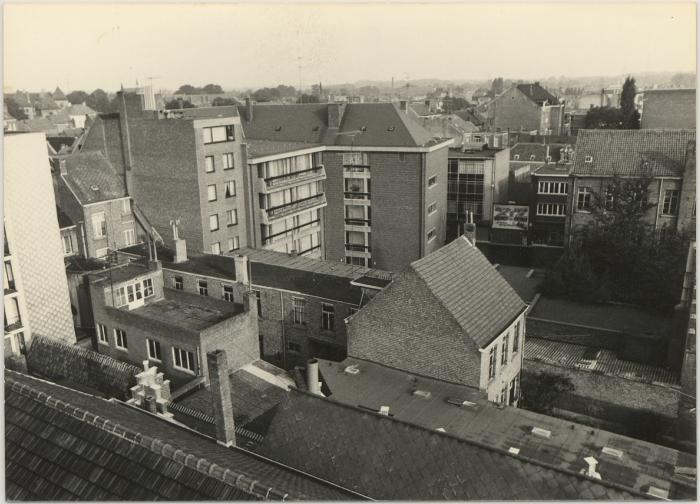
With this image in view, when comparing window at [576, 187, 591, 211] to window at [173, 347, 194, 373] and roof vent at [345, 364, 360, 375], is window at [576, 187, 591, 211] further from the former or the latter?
window at [173, 347, 194, 373]

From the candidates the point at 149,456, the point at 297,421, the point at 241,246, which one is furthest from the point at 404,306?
the point at 241,246

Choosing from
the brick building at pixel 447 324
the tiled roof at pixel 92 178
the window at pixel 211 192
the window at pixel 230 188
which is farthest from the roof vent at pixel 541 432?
the tiled roof at pixel 92 178

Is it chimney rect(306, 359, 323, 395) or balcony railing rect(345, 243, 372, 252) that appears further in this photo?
balcony railing rect(345, 243, 372, 252)

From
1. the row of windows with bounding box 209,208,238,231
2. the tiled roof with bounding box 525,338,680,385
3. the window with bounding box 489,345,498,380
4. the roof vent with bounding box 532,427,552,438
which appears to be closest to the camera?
the roof vent with bounding box 532,427,552,438

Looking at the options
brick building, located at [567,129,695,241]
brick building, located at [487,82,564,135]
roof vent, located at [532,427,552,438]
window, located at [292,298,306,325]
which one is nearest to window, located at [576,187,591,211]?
brick building, located at [567,129,695,241]

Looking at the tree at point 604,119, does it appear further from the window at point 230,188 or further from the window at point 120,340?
the window at point 120,340

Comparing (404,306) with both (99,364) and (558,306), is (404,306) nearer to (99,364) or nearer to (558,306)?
(99,364)

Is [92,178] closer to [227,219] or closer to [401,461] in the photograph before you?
[227,219]
